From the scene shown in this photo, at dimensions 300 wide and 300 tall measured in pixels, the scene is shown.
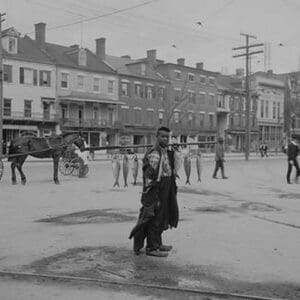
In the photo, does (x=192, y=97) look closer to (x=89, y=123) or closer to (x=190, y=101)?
(x=190, y=101)

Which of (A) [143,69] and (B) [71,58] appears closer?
(B) [71,58]

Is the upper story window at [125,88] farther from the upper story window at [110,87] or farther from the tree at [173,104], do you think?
the tree at [173,104]

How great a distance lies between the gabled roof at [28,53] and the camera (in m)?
A: 54.1

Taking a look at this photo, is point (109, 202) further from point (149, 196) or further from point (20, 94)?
point (20, 94)

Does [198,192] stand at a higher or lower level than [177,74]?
lower

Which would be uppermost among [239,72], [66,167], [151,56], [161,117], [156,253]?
[239,72]

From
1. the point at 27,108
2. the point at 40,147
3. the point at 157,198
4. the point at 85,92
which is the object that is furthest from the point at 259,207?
the point at 85,92

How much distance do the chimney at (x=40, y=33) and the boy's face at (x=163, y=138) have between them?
5499 cm

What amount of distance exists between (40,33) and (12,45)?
6.90 meters

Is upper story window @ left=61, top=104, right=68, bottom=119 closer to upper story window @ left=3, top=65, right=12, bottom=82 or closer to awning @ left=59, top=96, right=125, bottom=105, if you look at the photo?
awning @ left=59, top=96, right=125, bottom=105

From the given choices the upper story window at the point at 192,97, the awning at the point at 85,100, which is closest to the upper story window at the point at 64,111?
the awning at the point at 85,100

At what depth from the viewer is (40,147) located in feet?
62.0

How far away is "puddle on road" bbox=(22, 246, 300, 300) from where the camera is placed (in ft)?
18.9

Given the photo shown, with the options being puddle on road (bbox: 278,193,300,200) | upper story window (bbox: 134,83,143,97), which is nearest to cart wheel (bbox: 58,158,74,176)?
puddle on road (bbox: 278,193,300,200)
